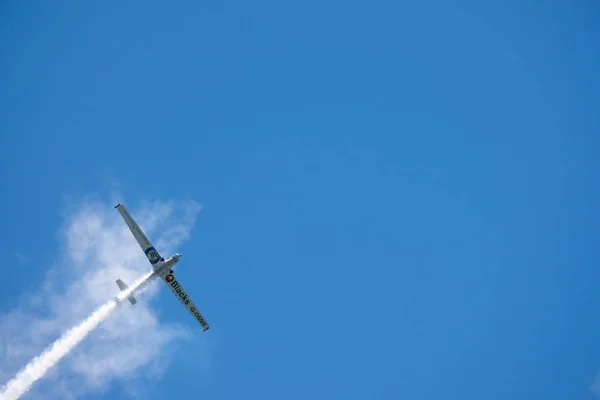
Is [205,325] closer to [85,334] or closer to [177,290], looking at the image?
[177,290]

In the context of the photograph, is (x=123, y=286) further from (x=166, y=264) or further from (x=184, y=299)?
(x=184, y=299)

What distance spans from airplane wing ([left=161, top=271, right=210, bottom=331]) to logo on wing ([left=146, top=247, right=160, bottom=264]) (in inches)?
146

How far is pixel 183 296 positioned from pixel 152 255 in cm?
1296

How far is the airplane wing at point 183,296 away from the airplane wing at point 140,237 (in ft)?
13.8

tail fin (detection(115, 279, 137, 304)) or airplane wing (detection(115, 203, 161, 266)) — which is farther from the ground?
airplane wing (detection(115, 203, 161, 266))

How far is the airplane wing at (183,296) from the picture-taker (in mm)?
90375

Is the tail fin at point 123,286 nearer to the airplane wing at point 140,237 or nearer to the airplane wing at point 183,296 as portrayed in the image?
the airplane wing at point 140,237

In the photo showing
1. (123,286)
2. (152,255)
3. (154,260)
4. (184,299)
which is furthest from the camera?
(184,299)

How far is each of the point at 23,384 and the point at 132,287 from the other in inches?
873

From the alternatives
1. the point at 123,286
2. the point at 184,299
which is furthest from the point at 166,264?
the point at 184,299

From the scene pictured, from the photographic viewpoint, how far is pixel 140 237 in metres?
84.7

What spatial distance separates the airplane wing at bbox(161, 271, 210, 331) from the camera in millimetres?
90375

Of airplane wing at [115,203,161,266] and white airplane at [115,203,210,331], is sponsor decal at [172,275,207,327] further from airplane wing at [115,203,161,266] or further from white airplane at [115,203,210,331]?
airplane wing at [115,203,161,266]

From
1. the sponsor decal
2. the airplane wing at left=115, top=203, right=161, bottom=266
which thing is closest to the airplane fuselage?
the airplane wing at left=115, top=203, right=161, bottom=266
